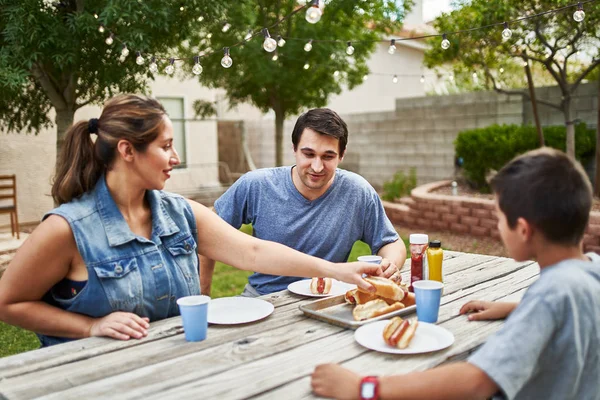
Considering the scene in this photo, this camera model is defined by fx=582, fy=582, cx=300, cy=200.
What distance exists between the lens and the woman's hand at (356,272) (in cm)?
216

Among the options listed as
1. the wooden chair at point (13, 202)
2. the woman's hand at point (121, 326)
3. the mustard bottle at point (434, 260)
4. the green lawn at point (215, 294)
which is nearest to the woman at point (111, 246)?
the woman's hand at point (121, 326)

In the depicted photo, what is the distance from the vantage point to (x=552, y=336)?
1403mm

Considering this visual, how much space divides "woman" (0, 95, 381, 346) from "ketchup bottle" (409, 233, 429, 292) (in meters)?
0.21

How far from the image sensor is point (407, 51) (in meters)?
16.1

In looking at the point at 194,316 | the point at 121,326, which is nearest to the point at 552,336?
the point at 194,316

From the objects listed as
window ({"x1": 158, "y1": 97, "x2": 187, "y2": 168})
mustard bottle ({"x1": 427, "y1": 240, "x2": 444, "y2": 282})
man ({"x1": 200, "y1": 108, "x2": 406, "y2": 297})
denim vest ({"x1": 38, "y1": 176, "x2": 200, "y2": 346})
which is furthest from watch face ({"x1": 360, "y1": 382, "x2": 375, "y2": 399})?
window ({"x1": 158, "y1": 97, "x2": 187, "y2": 168})

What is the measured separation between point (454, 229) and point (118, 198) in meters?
6.32

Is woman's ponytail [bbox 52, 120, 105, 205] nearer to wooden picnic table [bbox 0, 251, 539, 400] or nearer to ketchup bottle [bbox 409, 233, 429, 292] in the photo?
wooden picnic table [bbox 0, 251, 539, 400]

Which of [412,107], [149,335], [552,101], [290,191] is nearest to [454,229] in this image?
[552,101]

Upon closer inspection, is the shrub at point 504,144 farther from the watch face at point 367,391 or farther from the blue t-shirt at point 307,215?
the watch face at point 367,391

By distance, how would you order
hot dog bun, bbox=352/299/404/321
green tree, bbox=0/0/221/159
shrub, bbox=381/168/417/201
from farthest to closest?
shrub, bbox=381/168/417/201 → green tree, bbox=0/0/221/159 → hot dog bun, bbox=352/299/404/321

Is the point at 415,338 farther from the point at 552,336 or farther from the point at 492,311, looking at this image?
the point at 552,336

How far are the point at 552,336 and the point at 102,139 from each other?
62.0 inches

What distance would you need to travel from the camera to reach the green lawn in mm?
4211
